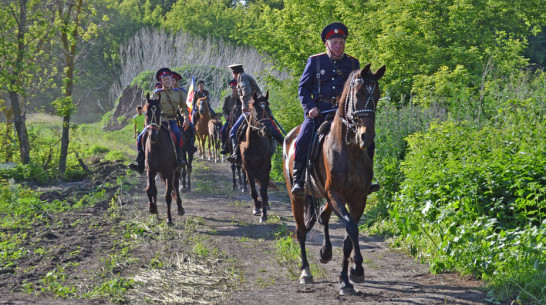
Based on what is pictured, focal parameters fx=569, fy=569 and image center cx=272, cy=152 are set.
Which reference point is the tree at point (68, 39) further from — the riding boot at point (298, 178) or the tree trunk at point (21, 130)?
the riding boot at point (298, 178)

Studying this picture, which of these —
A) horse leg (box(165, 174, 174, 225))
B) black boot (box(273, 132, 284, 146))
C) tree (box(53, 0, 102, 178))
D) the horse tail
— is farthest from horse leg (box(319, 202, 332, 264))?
tree (box(53, 0, 102, 178))

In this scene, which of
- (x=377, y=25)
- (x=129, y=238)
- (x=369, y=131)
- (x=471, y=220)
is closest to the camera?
(x=369, y=131)

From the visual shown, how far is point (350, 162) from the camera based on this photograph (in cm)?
666

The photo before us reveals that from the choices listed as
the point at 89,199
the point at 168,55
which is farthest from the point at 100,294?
the point at 168,55

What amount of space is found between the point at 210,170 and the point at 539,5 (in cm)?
1364

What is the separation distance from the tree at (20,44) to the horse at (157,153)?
761 centimetres

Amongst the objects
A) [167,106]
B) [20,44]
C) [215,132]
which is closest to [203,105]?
[215,132]

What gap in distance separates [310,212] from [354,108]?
7.41 feet

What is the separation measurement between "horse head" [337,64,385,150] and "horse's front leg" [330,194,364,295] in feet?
2.50

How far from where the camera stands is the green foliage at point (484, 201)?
6332mm

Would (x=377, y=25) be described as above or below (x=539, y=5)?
below

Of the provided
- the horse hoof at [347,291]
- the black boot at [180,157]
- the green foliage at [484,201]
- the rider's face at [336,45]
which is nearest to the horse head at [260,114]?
Answer: the black boot at [180,157]

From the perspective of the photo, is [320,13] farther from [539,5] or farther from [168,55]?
[168,55]

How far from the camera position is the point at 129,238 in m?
10.2
